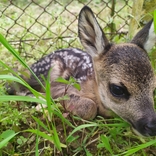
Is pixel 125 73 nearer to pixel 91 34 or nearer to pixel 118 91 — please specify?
pixel 118 91

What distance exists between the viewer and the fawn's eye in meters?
3.20

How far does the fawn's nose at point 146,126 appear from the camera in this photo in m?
2.88

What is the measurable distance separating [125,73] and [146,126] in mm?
531

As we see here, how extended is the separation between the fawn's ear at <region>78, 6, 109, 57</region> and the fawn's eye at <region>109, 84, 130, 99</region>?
19.4 inches

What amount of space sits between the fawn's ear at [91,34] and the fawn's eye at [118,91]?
49cm

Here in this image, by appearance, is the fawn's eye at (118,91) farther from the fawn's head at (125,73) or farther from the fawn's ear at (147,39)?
the fawn's ear at (147,39)

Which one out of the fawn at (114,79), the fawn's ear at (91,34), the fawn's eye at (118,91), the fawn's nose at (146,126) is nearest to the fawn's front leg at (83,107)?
the fawn at (114,79)

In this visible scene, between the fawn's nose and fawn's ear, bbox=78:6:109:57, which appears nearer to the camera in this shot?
the fawn's nose

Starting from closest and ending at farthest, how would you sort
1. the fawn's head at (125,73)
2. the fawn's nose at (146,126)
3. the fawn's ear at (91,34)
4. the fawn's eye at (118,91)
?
1. the fawn's nose at (146,126)
2. the fawn's head at (125,73)
3. the fawn's eye at (118,91)
4. the fawn's ear at (91,34)

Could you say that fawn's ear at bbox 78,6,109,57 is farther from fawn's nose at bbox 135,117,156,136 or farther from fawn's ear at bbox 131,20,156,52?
fawn's nose at bbox 135,117,156,136

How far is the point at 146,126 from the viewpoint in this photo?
2.92 m

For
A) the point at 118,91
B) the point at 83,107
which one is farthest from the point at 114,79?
the point at 83,107

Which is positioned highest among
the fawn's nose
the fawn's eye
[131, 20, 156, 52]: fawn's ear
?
[131, 20, 156, 52]: fawn's ear

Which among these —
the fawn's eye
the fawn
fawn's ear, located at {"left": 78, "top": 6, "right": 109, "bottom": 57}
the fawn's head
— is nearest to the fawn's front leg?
the fawn
